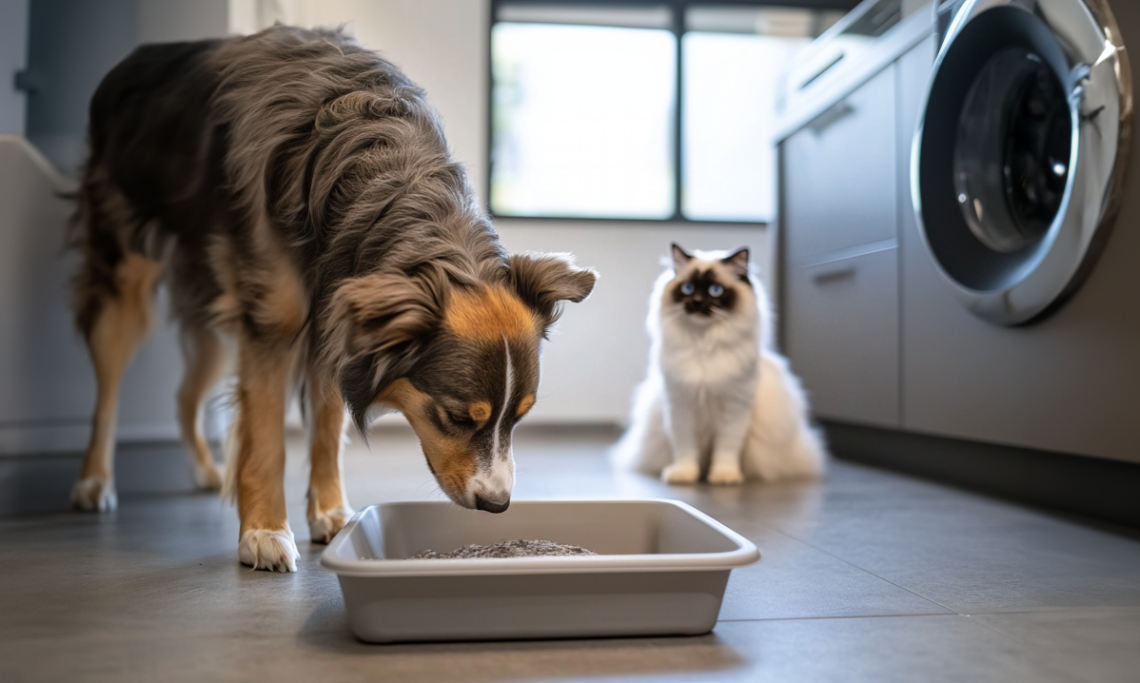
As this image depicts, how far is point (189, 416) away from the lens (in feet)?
9.91

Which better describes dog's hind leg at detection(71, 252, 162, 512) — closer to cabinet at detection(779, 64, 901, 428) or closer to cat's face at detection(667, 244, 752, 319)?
cat's face at detection(667, 244, 752, 319)

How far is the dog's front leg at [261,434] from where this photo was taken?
6.12 feet

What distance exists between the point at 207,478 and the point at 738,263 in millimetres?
1987

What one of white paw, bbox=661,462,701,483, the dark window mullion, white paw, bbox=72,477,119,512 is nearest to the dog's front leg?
white paw, bbox=72,477,119,512

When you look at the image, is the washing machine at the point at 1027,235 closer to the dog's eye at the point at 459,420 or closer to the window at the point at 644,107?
the dog's eye at the point at 459,420

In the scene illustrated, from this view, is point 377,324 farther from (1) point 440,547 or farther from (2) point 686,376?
(2) point 686,376

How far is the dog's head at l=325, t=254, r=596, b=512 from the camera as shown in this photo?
147cm

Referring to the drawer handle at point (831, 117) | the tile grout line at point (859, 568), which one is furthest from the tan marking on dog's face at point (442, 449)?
the drawer handle at point (831, 117)

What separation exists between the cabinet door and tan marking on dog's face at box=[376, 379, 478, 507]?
2316 millimetres

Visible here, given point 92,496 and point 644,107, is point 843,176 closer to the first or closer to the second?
point 644,107

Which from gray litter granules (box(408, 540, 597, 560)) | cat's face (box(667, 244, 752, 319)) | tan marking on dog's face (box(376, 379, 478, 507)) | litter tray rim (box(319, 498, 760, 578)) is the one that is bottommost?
gray litter granules (box(408, 540, 597, 560))

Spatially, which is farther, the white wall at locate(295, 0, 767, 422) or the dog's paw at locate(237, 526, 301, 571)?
the white wall at locate(295, 0, 767, 422)

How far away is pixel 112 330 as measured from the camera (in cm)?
264

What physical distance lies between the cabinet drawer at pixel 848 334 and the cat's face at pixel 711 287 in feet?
1.86
